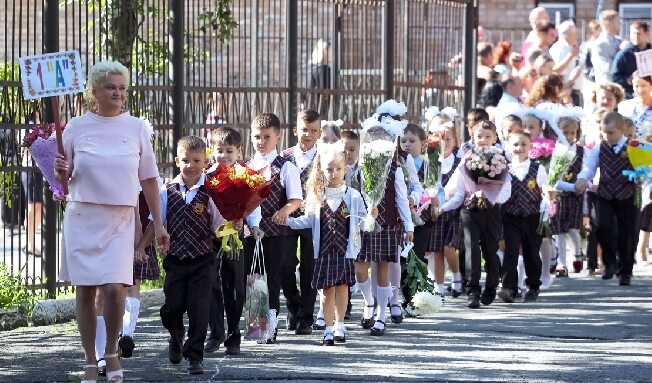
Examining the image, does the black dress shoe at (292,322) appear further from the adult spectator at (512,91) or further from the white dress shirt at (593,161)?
the adult spectator at (512,91)

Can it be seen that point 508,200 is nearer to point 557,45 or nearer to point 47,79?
point 47,79

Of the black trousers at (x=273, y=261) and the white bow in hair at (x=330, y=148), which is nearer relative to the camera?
the white bow in hair at (x=330, y=148)

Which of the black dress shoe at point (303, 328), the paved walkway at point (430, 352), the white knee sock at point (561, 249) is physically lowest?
the paved walkway at point (430, 352)

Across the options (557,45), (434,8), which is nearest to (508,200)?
(434,8)

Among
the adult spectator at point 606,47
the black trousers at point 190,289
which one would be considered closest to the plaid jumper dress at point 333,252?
the black trousers at point 190,289

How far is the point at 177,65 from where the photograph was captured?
49.4 feet

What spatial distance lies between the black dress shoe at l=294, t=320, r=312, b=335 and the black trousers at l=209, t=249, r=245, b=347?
942mm

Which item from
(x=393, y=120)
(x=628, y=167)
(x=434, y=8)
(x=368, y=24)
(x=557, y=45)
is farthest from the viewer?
(x=557, y=45)

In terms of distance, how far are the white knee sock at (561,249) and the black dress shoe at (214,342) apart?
690cm

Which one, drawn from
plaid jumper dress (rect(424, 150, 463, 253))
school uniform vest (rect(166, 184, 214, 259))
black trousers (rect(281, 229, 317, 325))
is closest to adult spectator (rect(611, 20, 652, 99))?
plaid jumper dress (rect(424, 150, 463, 253))

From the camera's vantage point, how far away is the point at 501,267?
15.5 m

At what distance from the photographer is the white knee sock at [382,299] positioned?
12602 millimetres

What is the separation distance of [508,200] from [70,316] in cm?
408

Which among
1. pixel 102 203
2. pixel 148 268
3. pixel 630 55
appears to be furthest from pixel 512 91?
pixel 102 203
